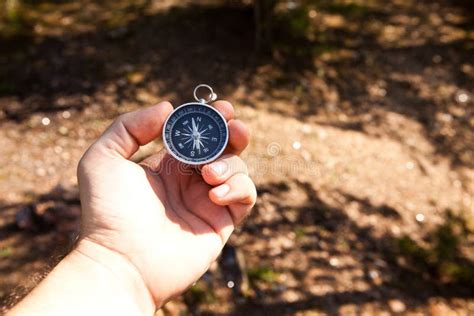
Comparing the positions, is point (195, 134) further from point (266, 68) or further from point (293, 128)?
point (266, 68)

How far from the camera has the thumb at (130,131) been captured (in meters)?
3.24

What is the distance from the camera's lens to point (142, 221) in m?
3.11

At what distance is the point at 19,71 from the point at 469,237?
6.77 meters

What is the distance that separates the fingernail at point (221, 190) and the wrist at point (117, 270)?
0.72m

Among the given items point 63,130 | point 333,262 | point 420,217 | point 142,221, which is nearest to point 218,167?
point 142,221

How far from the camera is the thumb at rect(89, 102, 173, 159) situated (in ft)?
10.6

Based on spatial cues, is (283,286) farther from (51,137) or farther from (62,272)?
(51,137)

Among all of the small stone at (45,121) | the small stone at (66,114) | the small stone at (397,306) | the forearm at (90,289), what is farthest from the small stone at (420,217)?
the small stone at (45,121)

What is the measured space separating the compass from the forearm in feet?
2.84

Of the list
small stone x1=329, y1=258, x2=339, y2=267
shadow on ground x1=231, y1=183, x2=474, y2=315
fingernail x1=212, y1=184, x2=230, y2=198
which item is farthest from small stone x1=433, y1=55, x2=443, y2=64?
fingernail x1=212, y1=184, x2=230, y2=198

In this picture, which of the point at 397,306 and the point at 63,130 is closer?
the point at 397,306

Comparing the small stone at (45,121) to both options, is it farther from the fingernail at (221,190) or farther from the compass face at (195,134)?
the fingernail at (221,190)

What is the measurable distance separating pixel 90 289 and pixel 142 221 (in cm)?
55

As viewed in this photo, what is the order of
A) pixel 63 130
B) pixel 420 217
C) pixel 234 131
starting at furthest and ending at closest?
pixel 63 130, pixel 420 217, pixel 234 131
